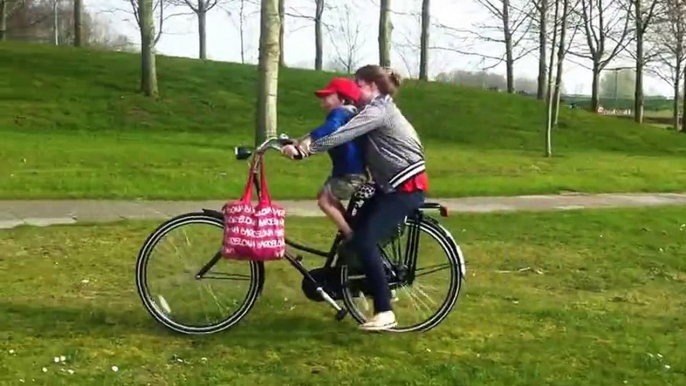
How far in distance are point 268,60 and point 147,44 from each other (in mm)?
11292

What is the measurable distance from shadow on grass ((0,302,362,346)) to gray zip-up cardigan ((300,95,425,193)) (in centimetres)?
103

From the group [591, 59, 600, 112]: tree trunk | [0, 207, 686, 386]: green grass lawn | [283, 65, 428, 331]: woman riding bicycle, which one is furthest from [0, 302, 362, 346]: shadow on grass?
→ [591, 59, 600, 112]: tree trunk

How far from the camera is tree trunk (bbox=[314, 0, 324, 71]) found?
47594 mm

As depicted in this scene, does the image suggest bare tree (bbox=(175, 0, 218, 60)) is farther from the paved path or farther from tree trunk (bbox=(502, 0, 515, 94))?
the paved path

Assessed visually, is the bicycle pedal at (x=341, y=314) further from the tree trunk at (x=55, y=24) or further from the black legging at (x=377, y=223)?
the tree trunk at (x=55, y=24)

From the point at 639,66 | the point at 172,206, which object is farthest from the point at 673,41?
the point at 172,206

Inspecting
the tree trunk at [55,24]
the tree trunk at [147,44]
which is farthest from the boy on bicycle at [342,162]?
the tree trunk at [55,24]

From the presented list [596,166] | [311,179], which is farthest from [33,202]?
[596,166]

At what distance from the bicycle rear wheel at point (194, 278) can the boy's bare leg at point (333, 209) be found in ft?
1.73

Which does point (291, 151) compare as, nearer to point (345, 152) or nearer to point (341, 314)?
point (345, 152)

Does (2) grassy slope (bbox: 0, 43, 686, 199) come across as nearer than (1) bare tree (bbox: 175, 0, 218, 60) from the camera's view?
Yes

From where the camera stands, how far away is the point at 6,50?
36812mm

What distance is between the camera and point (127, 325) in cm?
613

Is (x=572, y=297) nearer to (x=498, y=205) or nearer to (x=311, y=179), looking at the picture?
(x=498, y=205)
